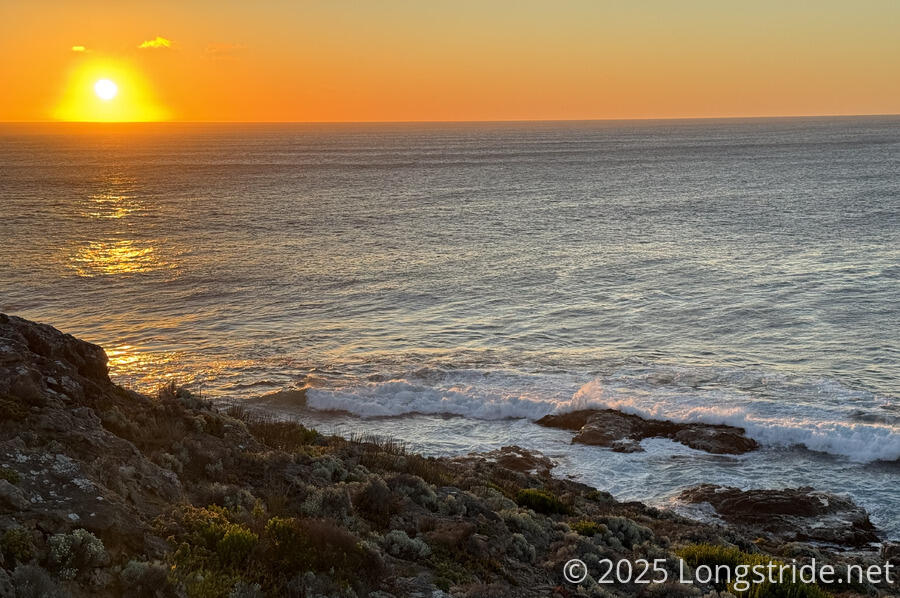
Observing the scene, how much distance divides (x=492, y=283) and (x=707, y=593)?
35.5 metres

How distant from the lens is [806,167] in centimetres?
13175

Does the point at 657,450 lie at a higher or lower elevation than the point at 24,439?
lower

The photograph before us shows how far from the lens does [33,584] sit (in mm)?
8414

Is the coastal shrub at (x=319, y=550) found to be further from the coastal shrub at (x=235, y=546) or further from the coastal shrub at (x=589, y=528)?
the coastal shrub at (x=589, y=528)

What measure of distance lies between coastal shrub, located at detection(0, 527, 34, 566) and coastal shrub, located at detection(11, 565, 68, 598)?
1.12ft

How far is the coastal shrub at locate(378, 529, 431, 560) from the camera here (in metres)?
12.0

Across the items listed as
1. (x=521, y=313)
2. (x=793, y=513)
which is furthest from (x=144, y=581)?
(x=521, y=313)

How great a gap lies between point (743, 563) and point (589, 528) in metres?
2.70

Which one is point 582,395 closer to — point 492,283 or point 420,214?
point 492,283

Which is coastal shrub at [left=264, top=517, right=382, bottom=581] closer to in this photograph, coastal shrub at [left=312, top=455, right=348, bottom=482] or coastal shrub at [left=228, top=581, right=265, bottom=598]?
coastal shrub at [left=228, top=581, right=265, bottom=598]

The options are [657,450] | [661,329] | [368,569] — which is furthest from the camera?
[661,329]

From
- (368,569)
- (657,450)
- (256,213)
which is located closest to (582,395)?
(657,450)

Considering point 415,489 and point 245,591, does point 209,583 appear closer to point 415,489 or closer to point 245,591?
point 245,591

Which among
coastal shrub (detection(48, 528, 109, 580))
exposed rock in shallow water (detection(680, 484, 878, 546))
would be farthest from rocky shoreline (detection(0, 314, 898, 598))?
exposed rock in shallow water (detection(680, 484, 878, 546))
